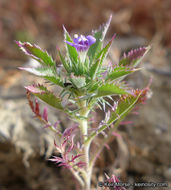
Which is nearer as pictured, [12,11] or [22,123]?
[22,123]

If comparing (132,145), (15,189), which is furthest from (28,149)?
(132,145)

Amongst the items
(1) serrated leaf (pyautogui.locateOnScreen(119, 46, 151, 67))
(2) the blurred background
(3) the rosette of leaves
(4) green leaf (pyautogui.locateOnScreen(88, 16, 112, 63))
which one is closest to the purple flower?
(3) the rosette of leaves

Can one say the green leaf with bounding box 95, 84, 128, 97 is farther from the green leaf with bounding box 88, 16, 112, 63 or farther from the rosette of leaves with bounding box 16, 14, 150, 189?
the green leaf with bounding box 88, 16, 112, 63

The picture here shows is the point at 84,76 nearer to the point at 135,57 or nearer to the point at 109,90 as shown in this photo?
the point at 109,90

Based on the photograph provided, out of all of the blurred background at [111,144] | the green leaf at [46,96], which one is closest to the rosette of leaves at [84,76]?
the green leaf at [46,96]

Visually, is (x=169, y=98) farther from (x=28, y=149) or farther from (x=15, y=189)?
(x=15, y=189)

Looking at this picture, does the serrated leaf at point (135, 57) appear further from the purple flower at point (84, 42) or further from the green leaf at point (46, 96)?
the green leaf at point (46, 96)
